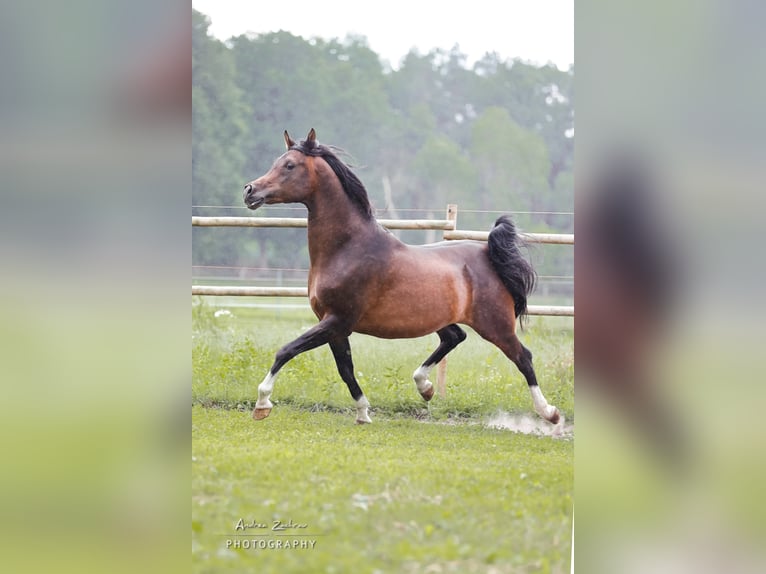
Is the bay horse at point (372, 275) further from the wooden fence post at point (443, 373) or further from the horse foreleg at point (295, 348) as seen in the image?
the wooden fence post at point (443, 373)

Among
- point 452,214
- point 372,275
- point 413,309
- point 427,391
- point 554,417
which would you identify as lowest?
point 554,417

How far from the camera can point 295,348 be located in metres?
4.79

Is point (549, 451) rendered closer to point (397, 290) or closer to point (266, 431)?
point (397, 290)

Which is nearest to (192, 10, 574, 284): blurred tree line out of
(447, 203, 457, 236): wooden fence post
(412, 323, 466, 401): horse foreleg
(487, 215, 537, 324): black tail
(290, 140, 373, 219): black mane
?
(447, 203, 457, 236): wooden fence post

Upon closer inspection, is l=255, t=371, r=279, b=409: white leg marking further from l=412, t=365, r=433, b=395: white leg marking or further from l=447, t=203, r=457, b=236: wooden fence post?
l=447, t=203, r=457, b=236: wooden fence post

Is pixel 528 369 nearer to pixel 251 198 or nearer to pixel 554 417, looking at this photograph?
pixel 554 417

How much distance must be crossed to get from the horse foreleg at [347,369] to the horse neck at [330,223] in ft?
2.07

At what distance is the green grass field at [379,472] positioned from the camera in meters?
3.24

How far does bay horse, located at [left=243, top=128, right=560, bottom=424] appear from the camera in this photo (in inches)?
192

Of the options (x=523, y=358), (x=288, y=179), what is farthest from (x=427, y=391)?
(x=288, y=179)

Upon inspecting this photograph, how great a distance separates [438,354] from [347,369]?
77 centimetres

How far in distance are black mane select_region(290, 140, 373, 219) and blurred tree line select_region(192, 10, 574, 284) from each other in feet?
23.3
